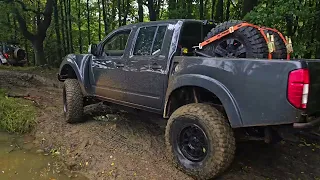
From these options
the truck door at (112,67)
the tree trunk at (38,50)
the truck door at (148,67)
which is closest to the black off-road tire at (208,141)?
the truck door at (148,67)

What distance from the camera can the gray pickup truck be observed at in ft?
8.80

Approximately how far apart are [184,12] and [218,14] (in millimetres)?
2288

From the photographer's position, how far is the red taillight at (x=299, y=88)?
2.58m

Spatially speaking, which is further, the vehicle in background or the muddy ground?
the vehicle in background

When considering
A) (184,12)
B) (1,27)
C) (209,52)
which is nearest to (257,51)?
(209,52)

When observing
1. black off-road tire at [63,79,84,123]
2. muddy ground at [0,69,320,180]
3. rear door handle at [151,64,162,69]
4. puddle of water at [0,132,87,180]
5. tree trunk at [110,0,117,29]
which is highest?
tree trunk at [110,0,117,29]

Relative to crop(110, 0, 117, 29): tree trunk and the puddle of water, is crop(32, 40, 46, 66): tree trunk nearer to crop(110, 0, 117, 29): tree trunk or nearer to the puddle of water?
crop(110, 0, 117, 29): tree trunk

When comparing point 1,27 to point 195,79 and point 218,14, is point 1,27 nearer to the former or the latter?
point 218,14

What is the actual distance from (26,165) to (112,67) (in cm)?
193

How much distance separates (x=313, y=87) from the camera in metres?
2.69

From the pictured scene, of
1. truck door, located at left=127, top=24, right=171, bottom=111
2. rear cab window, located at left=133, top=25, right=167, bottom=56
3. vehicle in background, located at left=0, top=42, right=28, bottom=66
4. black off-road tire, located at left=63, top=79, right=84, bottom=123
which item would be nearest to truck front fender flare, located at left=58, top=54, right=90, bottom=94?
black off-road tire, located at left=63, top=79, right=84, bottom=123

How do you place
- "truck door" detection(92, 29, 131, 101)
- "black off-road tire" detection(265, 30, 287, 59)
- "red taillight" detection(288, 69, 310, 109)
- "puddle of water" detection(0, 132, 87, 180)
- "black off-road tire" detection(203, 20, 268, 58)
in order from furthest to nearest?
"truck door" detection(92, 29, 131, 101), "puddle of water" detection(0, 132, 87, 180), "black off-road tire" detection(265, 30, 287, 59), "black off-road tire" detection(203, 20, 268, 58), "red taillight" detection(288, 69, 310, 109)

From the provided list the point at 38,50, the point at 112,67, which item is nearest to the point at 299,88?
the point at 112,67

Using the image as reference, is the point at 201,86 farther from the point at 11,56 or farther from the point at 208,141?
the point at 11,56
